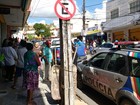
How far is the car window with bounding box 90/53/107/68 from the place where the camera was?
25.7 feet

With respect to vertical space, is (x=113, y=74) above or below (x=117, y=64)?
below

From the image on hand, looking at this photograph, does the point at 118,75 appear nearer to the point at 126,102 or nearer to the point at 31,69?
the point at 126,102

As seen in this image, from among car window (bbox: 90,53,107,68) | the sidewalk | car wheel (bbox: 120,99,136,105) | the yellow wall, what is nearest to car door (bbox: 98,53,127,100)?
car wheel (bbox: 120,99,136,105)

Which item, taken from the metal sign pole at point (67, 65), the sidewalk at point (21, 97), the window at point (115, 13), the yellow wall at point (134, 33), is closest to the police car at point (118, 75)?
the sidewalk at point (21, 97)

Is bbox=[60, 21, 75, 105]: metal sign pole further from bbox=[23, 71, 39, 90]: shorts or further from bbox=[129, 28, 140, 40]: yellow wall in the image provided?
bbox=[129, 28, 140, 40]: yellow wall

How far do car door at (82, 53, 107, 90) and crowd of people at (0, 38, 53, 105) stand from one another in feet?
5.30

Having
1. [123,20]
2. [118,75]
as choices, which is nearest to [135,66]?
[118,75]

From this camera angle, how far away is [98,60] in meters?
8.36

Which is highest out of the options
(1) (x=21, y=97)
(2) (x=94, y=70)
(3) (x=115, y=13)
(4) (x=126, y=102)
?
(3) (x=115, y=13)

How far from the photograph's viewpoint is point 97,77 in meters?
7.64

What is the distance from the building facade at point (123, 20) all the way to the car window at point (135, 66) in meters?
22.7

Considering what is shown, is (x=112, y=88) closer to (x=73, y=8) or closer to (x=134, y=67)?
(x=134, y=67)

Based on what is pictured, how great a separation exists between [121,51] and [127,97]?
138cm

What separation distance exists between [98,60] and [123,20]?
25.3 m
